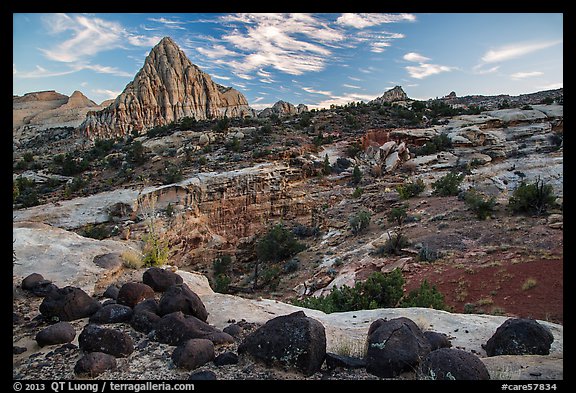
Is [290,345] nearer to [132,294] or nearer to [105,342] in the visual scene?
[105,342]

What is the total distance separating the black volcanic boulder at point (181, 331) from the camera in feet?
12.5

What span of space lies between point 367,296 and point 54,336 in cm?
603

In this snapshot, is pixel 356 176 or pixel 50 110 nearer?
pixel 356 176

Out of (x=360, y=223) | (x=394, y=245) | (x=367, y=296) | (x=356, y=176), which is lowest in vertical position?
(x=367, y=296)

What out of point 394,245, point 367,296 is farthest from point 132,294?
point 394,245

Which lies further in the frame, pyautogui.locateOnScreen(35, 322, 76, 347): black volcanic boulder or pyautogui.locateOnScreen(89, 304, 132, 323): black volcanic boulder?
pyautogui.locateOnScreen(89, 304, 132, 323): black volcanic boulder

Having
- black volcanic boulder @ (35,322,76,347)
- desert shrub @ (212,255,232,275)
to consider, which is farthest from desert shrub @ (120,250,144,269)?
desert shrub @ (212,255,232,275)

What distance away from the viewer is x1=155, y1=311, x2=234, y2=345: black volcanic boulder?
3.81 m

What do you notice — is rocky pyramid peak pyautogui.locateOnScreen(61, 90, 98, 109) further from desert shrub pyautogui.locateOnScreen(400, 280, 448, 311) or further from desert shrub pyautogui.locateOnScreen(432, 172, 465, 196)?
desert shrub pyautogui.locateOnScreen(400, 280, 448, 311)

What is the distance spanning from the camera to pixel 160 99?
62.1 m

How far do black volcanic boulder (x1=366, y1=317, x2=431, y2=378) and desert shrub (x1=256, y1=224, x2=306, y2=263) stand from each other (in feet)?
38.1

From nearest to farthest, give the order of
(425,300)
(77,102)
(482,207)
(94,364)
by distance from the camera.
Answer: (94,364)
(425,300)
(482,207)
(77,102)

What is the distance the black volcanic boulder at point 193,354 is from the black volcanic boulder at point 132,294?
64.6 inches
